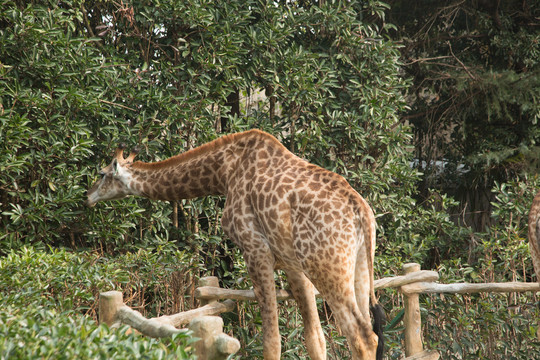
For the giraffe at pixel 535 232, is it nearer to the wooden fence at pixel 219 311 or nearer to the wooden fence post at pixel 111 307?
the wooden fence at pixel 219 311

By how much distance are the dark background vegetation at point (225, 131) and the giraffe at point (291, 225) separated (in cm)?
77

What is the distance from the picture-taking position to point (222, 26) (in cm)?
634

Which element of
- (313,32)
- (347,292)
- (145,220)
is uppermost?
(313,32)

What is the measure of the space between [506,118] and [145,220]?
496 centimetres

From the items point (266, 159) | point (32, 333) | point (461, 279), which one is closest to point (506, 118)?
point (461, 279)

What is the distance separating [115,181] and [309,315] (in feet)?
6.41

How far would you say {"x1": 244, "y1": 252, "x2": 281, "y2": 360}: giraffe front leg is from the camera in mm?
4246

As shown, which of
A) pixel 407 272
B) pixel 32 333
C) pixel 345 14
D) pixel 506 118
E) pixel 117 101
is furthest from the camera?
pixel 506 118

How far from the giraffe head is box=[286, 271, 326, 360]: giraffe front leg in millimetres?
1586

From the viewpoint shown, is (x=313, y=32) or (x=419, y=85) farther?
(x=419, y=85)

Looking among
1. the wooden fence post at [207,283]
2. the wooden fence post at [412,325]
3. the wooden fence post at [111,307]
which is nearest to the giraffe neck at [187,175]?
the wooden fence post at [207,283]

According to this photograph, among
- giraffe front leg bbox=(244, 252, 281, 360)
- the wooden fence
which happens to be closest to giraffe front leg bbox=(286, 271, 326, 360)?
the wooden fence

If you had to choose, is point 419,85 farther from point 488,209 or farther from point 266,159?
point 266,159

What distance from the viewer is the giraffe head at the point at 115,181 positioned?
498cm
